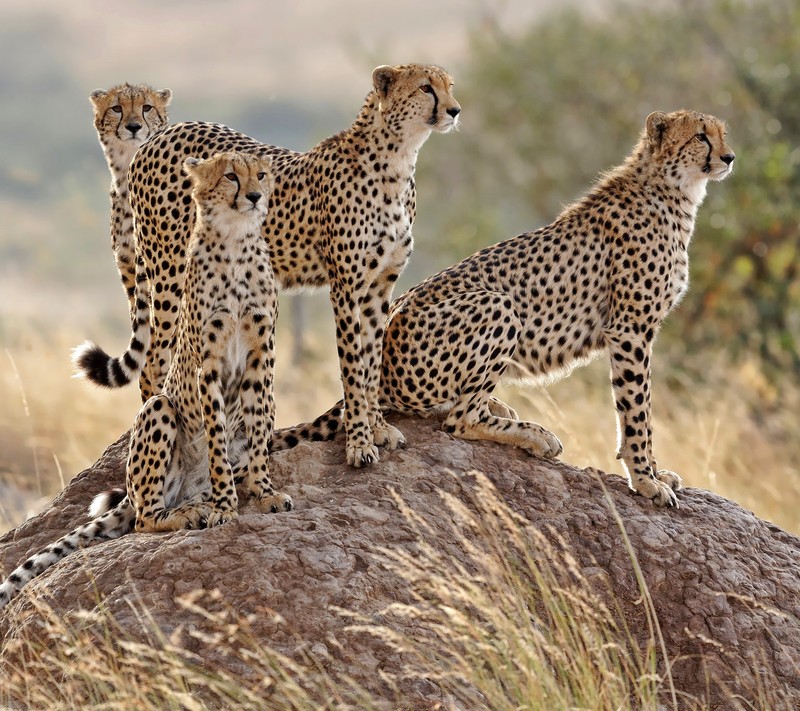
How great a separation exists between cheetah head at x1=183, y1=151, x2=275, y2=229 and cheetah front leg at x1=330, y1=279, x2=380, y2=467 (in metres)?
0.46

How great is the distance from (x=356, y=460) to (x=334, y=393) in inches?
236

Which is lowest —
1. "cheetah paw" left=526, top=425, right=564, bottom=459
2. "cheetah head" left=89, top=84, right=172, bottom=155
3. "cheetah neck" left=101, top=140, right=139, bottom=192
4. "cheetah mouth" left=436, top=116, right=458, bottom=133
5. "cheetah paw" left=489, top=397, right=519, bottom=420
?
"cheetah paw" left=526, top=425, right=564, bottom=459

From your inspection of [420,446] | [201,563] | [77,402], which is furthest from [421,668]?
[77,402]

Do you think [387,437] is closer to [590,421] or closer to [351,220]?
[351,220]

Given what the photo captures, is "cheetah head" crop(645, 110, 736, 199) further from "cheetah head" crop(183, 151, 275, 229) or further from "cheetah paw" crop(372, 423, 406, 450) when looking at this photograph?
"cheetah head" crop(183, 151, 275, 229)

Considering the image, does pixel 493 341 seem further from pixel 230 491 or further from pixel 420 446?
pixel 230 491

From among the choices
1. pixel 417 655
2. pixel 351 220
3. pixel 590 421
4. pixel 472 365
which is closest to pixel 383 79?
pixel 351 220

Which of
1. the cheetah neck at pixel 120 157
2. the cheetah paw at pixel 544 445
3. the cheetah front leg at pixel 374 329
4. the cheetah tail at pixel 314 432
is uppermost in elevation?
the cheetah neck at pixel 120 157

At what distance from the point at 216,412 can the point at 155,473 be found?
283 millimetres

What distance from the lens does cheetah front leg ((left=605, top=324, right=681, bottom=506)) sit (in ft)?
13.6

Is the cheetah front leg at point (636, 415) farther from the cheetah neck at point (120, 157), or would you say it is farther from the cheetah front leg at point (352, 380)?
the cheetah neck at point (120, 157)

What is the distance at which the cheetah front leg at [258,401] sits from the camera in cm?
388

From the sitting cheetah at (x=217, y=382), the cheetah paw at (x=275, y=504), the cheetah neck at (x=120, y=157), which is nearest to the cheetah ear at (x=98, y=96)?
the cheetah neck at (x=120, y=157)

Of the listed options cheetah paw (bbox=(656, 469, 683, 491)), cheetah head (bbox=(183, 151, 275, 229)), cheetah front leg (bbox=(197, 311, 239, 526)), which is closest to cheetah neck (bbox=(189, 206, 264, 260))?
cheetah head (bbox=(183, 151, 275, 229))
